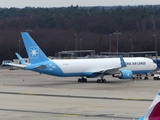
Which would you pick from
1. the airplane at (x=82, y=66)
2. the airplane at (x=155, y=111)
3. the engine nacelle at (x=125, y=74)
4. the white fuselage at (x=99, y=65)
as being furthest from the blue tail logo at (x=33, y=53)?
the airplane at (x=155, y=111)

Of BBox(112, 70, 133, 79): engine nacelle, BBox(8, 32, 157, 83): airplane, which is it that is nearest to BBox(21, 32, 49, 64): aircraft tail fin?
BBox(8, 32, 157, 83): airplane

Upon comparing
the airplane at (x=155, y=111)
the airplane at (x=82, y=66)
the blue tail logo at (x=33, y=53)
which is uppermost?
the blue tail logo at (x=33, y=53)

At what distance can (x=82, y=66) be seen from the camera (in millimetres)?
46969

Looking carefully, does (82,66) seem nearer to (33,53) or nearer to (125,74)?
(125,74)

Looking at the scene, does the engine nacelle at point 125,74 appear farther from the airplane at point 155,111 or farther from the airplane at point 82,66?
the airplane at point 155,111

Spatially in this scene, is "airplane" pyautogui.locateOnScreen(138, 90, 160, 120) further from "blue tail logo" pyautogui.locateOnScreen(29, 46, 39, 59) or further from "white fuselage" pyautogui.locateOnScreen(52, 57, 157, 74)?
"white fuselage" pyautogui.locateOnScreen(52, 57, 157, 74)

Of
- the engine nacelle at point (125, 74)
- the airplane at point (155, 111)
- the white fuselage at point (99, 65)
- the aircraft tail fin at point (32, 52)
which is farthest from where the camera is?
the white fuselage at point (99, 65)

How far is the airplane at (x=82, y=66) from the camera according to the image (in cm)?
4394

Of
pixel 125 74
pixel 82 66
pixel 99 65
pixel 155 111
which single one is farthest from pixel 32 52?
pixel 155 111

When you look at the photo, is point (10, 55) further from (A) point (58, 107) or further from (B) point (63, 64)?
(A) point (58, 107)

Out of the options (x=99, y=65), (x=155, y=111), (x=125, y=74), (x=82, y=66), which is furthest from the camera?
(x=99, y=65)

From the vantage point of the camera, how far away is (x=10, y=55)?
385ft

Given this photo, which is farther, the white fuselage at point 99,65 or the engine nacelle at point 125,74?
the white fuselage at point 99,65

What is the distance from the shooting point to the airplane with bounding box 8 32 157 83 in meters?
43.9
